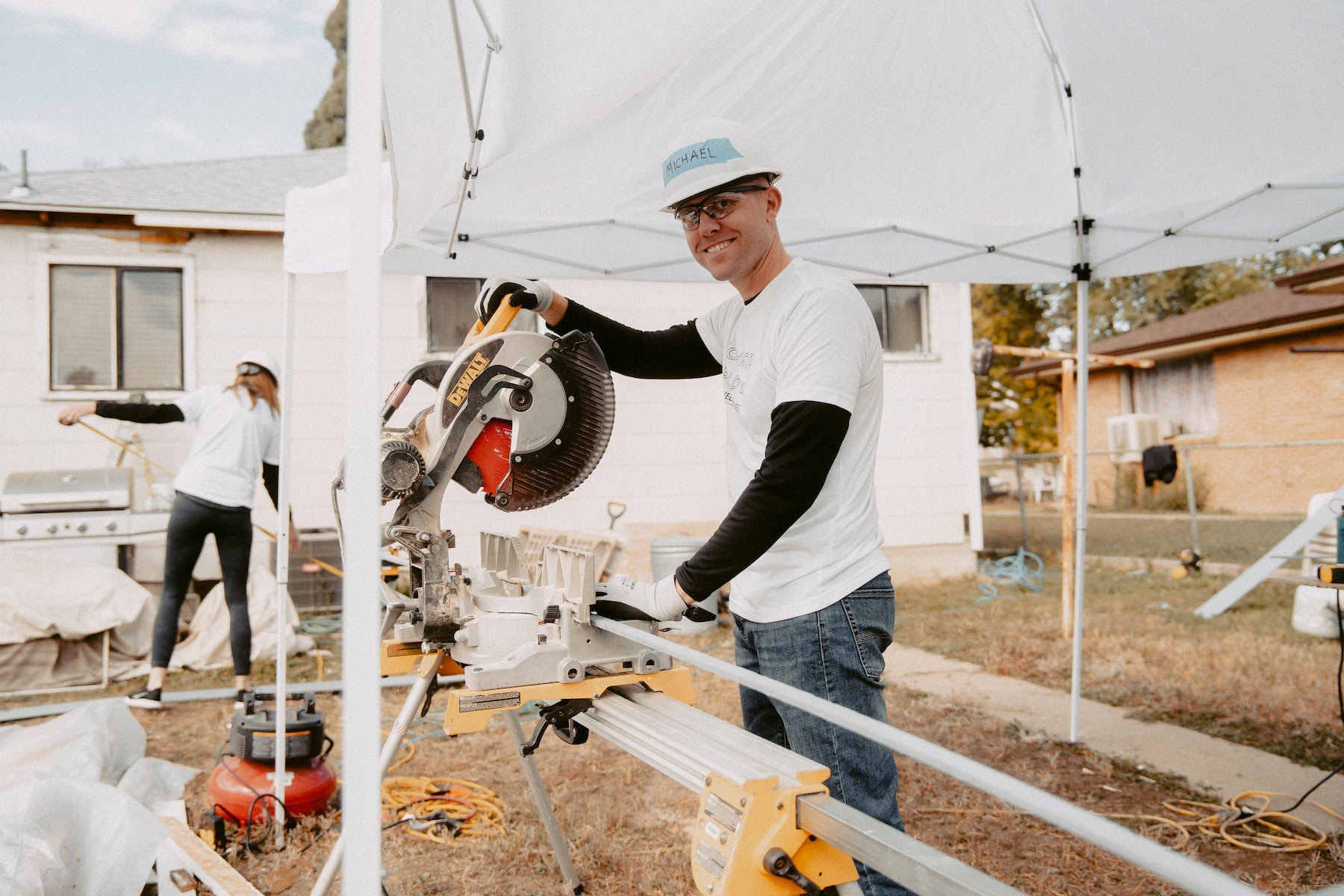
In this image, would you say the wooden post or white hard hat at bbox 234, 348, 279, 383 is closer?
white hard hat at bbox 234, 348, 279, 383

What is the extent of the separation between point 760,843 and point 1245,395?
1762cm


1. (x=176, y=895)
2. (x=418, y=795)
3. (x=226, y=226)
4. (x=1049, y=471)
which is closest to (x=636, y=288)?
(x=226, y=226)

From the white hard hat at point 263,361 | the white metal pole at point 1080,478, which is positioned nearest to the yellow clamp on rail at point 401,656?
the white hard hat at point 263,361

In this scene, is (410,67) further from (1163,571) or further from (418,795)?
(1163,571)

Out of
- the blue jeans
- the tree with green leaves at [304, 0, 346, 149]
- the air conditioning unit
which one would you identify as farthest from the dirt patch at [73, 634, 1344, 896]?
the tree with green leaves at [304, 0, 346, 149]

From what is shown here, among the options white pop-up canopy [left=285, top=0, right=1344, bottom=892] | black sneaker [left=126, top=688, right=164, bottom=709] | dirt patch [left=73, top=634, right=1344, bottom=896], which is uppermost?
white pop-up canopy [left=285, top=0, right=1344, bottom=892]

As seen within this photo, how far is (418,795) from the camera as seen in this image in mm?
3600

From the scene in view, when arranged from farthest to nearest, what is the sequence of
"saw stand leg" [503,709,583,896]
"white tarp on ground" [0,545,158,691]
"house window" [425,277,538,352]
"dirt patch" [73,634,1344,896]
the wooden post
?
"house window" [425,277,538,352] < the wooden post < "white tarp on ground" [0,545,158,691] < "dirt patch" [73,634,1344,896] < "saw stand leg" [503,709,583,896]

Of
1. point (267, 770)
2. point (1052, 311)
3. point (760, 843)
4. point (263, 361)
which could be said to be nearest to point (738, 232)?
point (760, 843)

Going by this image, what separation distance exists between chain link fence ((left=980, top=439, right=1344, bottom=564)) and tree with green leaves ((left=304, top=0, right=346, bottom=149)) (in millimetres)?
19573

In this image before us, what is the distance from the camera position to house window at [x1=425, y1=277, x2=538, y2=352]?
7.63 meters

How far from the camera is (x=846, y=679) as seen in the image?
1741 millimetres

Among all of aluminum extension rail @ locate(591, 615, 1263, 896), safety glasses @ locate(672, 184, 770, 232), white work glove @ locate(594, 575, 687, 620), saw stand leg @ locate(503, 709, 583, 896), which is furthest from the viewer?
saw stand leg @ locate(503, 709, 583, 896)

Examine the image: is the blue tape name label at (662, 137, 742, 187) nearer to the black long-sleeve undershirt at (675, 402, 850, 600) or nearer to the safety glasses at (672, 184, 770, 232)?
the safety glasses at (672, 184, 770, 232)
